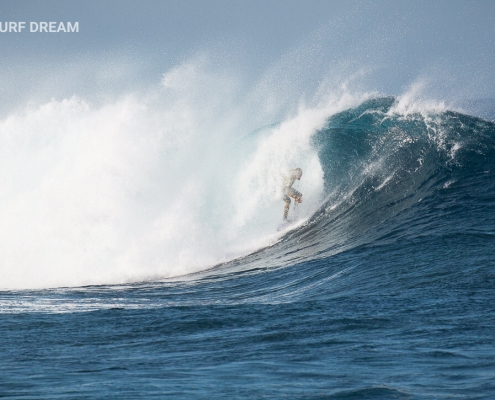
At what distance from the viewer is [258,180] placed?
20.7 metres

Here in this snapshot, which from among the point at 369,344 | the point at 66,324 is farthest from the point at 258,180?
the point at 369,344

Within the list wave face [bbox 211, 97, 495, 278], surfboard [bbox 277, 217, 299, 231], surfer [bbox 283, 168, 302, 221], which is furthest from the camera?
A: surfer [bbox 283, 168, 302, 221]

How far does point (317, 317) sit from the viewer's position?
7.89 meters

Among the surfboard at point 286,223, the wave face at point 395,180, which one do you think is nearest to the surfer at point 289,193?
the surfboard at point 286,223

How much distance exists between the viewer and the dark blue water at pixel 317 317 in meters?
5.37

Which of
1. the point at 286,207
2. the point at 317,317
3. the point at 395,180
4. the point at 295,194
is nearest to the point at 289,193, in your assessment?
the point at 295,194

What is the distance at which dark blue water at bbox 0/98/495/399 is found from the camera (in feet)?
17.6

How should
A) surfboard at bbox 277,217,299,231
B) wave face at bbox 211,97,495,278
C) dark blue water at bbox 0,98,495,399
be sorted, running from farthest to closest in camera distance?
surfboard at bbox 277,217,299,231
wave face at bbox 211,97,495,278
dark blue water at bbox 0,98,495,399

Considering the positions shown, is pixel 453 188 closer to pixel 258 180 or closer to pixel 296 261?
pixel 296 261

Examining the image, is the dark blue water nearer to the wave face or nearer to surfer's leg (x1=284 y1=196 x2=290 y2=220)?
the wave face

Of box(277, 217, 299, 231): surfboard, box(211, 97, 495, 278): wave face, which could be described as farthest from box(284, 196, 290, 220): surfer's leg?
box(211, 97, 495, 278): wave face

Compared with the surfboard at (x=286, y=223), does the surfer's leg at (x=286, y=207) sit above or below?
above

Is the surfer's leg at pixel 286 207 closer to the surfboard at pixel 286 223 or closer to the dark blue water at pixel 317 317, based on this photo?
the surfboard at pixel 286 223

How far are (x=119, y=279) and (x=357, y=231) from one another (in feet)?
18.3
